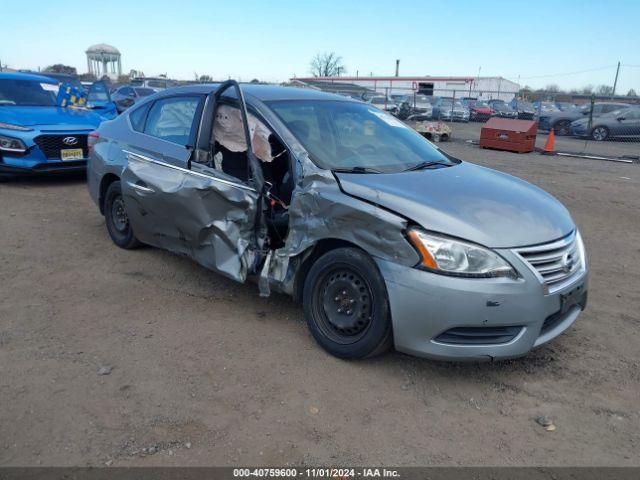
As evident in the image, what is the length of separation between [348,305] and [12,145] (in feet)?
23.2

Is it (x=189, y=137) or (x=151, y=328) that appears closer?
(x=151, y=328)

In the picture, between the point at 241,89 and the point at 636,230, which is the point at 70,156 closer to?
the point at 241,89

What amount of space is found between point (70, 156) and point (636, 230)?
842 cm

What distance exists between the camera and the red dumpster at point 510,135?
51.2 ft

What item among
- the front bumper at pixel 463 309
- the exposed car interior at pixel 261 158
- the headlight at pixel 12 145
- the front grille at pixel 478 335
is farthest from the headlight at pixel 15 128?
the front grille at pixel 478 335

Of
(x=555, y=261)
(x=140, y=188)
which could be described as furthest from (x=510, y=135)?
(x=555, y=261)

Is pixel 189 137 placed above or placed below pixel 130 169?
above

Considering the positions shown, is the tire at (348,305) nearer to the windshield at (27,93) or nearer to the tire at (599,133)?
the windshield at (27,93)

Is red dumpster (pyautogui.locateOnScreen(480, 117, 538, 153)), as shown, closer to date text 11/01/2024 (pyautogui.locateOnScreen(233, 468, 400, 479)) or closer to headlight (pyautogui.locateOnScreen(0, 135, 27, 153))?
headlight (pyautogui.locateOnScreen(0, 135, 27, 153))

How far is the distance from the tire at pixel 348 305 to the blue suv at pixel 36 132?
6480 mm

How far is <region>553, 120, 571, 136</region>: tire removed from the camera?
24.5m

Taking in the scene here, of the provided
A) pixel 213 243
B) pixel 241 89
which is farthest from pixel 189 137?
pixel 213 243

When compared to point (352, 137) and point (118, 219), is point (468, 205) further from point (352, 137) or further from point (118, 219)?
point (118, 219)

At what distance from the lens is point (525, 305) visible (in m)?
2.98
